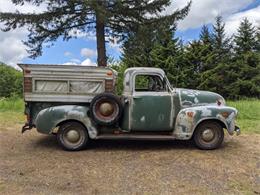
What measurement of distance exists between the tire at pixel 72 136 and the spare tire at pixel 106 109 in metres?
0.43

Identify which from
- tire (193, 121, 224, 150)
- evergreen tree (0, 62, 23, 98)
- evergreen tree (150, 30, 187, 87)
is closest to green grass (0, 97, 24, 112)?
tire (193, 121, 224, 150)

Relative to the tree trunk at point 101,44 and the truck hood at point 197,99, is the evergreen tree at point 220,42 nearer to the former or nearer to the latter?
the tree trunk at point 101,44

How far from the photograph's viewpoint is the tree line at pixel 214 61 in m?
33.2

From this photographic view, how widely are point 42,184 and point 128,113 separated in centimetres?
260

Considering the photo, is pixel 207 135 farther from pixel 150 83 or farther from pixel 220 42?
pixel 220 42

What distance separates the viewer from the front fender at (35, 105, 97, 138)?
757 cm

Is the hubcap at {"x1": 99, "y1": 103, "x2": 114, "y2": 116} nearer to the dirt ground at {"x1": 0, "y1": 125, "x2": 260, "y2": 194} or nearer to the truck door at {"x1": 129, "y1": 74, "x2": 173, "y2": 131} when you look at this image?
the truck door at {"x1": 129, "y1": 74, "x2": 173, "y2": 131}

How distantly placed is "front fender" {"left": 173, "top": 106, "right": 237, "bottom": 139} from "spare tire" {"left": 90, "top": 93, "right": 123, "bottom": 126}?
1.25 metres

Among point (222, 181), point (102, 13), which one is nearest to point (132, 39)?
point (102, 13)

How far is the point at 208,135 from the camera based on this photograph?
25.3 ft

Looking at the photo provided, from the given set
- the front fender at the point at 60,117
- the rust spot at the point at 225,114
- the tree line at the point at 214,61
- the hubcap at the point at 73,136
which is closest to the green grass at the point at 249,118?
the rust spot at the point at 225,114

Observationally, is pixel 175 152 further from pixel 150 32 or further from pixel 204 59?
pixel 204 59

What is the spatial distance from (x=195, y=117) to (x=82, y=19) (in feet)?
43.3

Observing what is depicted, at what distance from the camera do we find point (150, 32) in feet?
63.1
